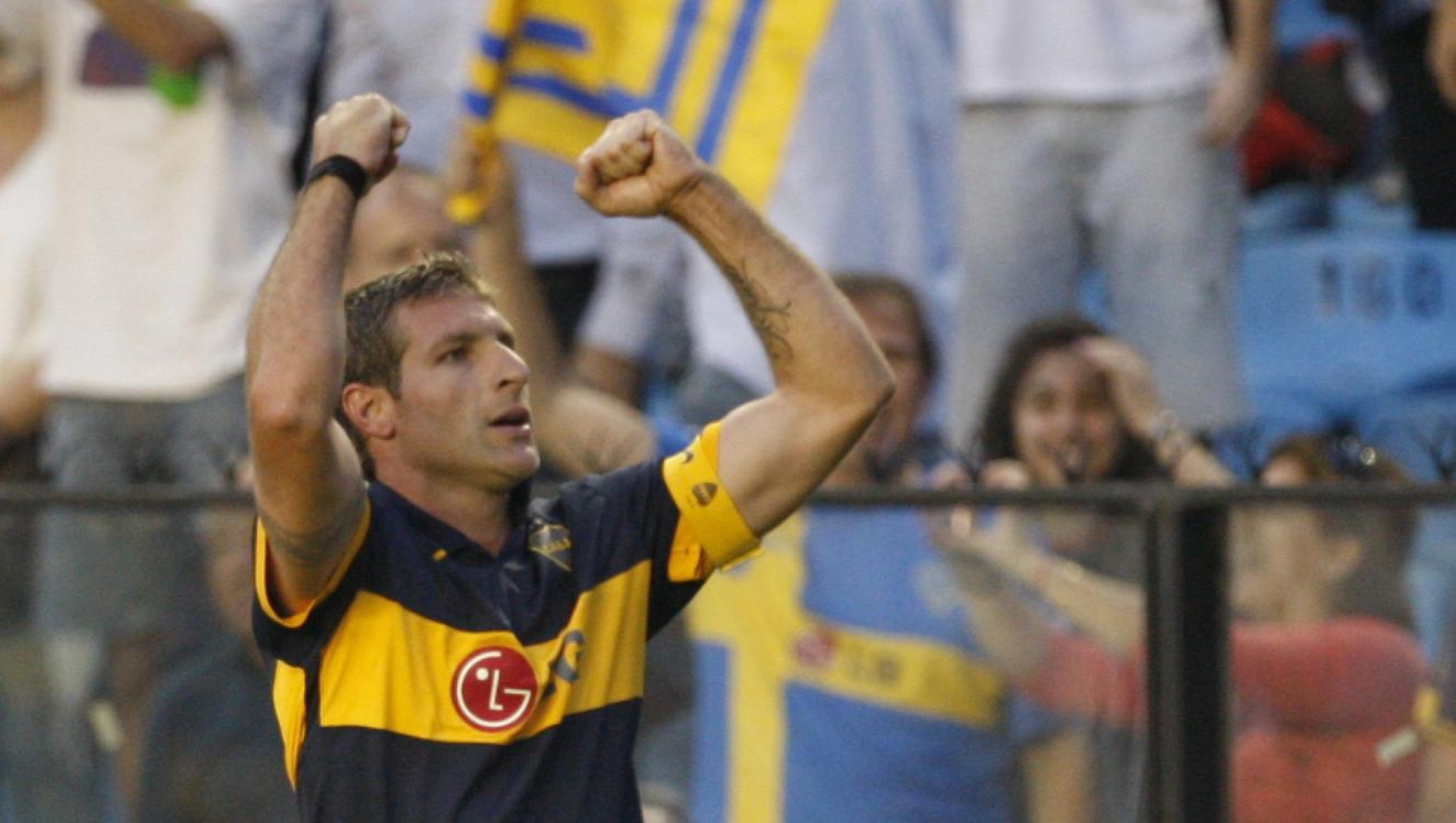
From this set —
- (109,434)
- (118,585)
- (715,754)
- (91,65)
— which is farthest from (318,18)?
(715,754)

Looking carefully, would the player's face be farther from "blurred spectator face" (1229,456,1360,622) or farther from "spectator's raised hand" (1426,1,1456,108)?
"spectator's raised hand" (1426,1,1456,108)

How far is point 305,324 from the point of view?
3.10 m

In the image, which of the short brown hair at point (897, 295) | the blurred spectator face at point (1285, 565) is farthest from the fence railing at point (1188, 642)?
the short brown hair at point (897, 295)

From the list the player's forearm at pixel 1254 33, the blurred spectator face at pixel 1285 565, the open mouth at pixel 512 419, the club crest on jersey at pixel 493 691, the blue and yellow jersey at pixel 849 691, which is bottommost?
the blue and yellow jersey at pixel 849 691

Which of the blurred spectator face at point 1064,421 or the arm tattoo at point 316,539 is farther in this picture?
the blurred spectator face at point 1064,421

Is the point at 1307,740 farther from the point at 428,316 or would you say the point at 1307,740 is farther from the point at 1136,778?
the point at 428,316

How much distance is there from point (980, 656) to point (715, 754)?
1.98 ft

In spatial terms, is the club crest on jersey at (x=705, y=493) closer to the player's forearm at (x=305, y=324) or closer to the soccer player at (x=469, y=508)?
the soccer player at (x=469, y=508)

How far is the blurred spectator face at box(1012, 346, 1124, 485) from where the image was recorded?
510 cm

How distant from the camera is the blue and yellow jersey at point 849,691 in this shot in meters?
4.81

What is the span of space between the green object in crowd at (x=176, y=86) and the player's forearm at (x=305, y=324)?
294cm

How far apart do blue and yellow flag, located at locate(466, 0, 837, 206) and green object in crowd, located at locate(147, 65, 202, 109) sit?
77 centimetres

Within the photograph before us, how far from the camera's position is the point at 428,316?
11.1 ft

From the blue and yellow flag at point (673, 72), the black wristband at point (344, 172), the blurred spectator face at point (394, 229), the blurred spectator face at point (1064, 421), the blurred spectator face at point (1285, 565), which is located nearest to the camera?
the black wristband at point (344, 172)
